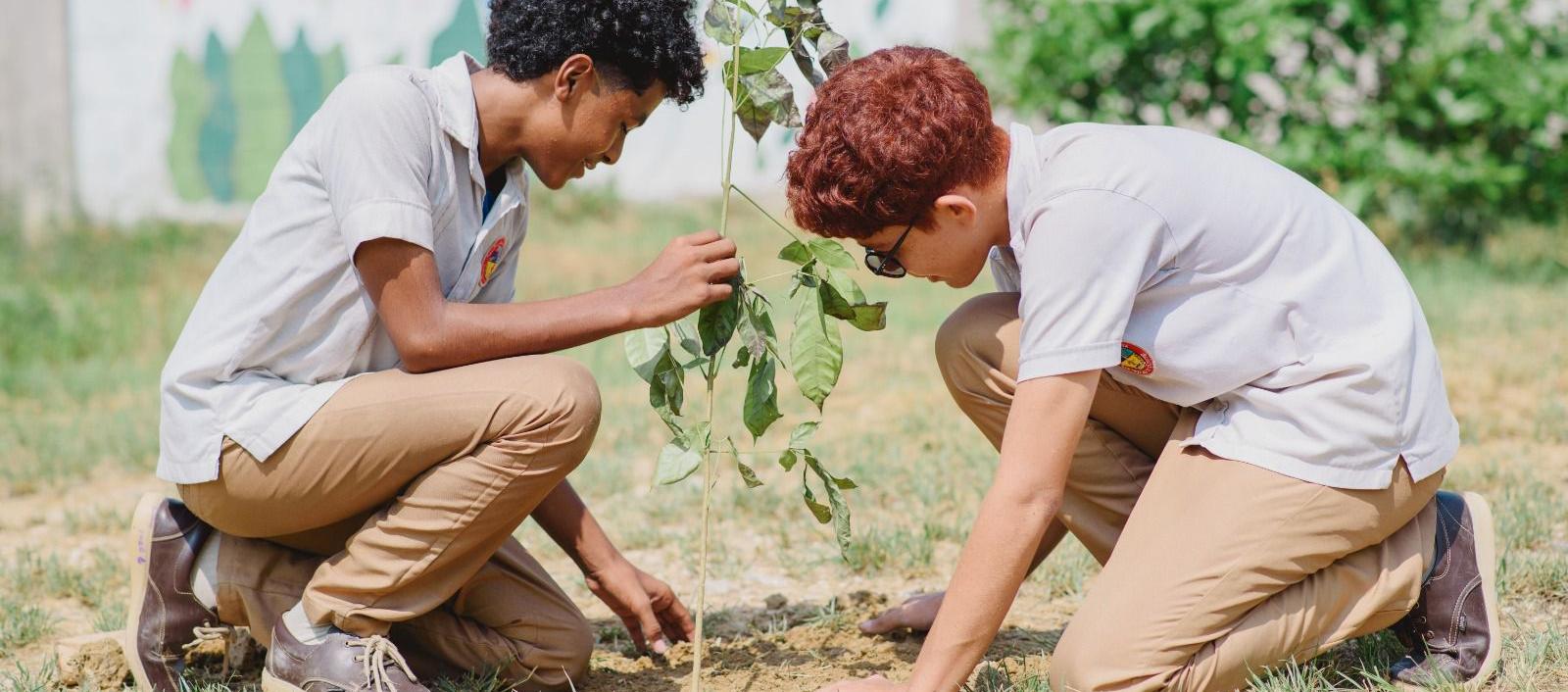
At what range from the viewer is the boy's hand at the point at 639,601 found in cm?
272

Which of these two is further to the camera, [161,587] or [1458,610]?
[161,587]

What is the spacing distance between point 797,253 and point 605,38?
1.71 feet

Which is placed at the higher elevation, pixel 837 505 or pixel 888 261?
pixel 888 261

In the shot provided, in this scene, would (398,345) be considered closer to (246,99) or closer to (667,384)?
(667,384)

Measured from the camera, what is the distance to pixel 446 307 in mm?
2332

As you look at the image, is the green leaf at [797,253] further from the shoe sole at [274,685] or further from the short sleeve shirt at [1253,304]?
the shoe sole at [274,685]

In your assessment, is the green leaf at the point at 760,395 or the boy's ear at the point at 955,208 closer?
the boy's ear at the point at 955,208

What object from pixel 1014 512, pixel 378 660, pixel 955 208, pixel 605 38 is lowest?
pixel 378 660

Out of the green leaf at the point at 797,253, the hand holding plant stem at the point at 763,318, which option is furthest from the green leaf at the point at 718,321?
the green leaf at the point at 797,253

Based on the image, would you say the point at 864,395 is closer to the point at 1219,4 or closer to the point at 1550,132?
the point at 1219,4

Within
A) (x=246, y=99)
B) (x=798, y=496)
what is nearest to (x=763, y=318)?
(x=798, y=496)

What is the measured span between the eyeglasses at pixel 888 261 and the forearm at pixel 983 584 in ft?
1.40

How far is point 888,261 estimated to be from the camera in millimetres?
2293

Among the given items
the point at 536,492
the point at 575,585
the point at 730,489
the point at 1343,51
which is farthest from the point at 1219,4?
the point at 536,492
